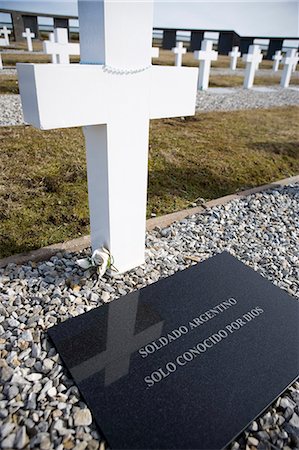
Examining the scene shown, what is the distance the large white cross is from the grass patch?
737mm

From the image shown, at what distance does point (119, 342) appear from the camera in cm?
169

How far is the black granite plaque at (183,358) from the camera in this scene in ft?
4.45

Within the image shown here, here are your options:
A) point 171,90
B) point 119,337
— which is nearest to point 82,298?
point 119,337

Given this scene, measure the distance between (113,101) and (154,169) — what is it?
92.3 inches

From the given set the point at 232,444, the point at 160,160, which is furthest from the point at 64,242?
the point at 160,160

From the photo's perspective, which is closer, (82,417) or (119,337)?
(82,417)

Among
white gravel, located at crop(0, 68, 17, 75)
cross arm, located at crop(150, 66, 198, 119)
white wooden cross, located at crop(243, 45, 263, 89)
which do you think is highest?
cross arm, located at crop(150, 66, 198, 119)

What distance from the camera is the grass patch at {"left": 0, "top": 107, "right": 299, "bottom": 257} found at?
9.16 ft

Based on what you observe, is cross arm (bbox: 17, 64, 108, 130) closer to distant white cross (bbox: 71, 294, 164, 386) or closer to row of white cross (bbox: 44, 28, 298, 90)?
distant white cross (bbox: 71, 294, 164, 386)

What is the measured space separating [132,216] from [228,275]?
0.79 metres

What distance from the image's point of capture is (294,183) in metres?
4.13

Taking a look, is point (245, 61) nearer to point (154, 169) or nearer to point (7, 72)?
point (7, 72)

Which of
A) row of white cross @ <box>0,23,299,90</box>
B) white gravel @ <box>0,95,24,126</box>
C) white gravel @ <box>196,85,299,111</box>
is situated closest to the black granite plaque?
white gravel @ <box>0,95,24,126</box>

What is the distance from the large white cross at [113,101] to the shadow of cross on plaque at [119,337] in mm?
414
